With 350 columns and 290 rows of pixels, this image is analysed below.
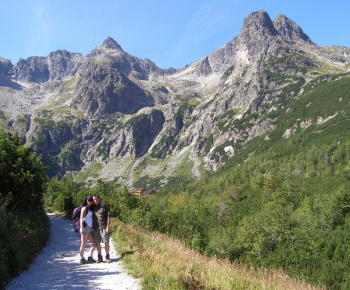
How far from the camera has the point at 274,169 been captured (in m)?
161

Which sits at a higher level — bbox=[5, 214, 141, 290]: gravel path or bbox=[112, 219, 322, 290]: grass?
bbox=[112, 219, 322, 290]: grass

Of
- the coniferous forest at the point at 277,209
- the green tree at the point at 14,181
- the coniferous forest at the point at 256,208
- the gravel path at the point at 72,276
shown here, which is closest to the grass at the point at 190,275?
the gravel path at the point at 72,276

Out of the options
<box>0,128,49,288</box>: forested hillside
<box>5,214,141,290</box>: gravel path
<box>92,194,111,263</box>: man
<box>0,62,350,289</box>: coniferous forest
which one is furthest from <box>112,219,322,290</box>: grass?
<box>0,62,350,289</box>: coniferous forest

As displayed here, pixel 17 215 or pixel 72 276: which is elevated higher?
pixel 17 215

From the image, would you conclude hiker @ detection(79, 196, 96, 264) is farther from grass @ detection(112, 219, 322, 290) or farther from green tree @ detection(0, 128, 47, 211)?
green tree @ detection(0, 128, 47, 211)

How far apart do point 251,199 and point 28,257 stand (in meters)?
124

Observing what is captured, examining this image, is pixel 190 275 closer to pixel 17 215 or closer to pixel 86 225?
pixel 86 225

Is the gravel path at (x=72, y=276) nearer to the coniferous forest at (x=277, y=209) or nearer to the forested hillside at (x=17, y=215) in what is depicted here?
the forested hillside at (x=17, y=215)

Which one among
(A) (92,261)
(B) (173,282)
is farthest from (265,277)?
(A) (92,261)

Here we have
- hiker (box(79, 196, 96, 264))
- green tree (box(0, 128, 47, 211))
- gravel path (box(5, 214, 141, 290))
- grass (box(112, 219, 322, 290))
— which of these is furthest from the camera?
green tree (box(0, 128, 47, 211))

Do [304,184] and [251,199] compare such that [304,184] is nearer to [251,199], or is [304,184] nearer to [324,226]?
[251,199]

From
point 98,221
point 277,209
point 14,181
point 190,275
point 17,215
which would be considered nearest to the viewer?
point 190,275

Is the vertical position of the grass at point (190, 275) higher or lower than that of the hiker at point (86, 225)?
lower

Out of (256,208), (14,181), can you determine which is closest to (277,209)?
(256,208)
